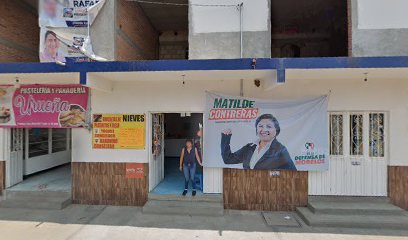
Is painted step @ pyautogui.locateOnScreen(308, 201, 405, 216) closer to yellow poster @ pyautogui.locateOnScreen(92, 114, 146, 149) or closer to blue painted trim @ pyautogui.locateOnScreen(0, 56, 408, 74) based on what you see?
blue painted trim @ pyautogui.locateOnScreen(0, 56, 408, 74)

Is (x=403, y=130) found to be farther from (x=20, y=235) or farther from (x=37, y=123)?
(x=37, y=123)

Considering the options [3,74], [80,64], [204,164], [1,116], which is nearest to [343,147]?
[204,164]

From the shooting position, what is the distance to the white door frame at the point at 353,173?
240 inches

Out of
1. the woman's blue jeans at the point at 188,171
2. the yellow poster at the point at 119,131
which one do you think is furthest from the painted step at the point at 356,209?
the yellow poster at the point at 119,131

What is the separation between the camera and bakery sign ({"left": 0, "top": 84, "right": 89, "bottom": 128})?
6547mm

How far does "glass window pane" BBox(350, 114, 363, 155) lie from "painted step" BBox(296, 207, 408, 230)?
4.99ft

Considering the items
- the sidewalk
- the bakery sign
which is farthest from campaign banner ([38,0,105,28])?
the sidewalk

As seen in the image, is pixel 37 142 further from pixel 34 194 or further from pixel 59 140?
pixel 34 194

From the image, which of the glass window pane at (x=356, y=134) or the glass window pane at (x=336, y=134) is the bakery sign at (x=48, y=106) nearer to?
the glass window pane at (x=336, y=134)

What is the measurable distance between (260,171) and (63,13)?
263 inches

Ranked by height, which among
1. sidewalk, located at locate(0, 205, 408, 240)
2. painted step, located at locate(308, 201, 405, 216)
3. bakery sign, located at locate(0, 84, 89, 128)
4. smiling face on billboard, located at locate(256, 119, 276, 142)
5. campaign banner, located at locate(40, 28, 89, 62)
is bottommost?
sidewalk, located at locate(0, 205, 408, 240)

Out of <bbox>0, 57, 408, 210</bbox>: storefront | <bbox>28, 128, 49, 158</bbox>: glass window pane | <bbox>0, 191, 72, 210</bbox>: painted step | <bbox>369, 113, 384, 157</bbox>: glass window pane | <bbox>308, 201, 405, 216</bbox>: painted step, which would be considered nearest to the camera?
<bbox>308, 201, 405, 216</bbox>: painted step

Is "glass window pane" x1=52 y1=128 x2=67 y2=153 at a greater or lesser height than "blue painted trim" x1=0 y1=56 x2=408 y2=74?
lesser

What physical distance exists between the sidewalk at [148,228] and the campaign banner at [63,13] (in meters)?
4.87
